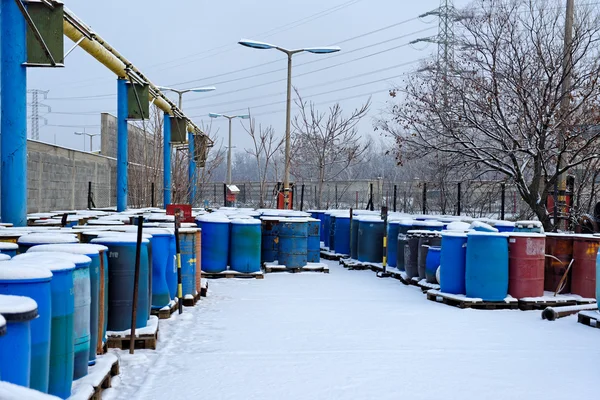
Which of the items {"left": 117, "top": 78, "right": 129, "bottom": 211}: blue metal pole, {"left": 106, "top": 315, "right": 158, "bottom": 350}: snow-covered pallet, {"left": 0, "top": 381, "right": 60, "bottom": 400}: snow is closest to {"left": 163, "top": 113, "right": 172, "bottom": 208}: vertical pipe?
{"left": 117, "top": 78, "right": 129, "bottom": 211}: blue metal pole

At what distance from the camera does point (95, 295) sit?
5.66m

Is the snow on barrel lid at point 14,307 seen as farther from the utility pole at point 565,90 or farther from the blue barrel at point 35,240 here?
the utility pole at point 565,90

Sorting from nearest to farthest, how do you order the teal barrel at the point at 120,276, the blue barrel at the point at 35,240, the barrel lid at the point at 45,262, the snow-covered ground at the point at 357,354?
1. the barrel lid at the point at 45,262
2. the blue barrel at the point at 35,240
3. the snow-covered ground at the point at 357,354
4. the teal barrel at the point at 120,276

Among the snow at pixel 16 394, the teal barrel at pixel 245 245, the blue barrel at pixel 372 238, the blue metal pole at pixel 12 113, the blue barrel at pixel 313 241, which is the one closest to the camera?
the snow at pixel 16 394

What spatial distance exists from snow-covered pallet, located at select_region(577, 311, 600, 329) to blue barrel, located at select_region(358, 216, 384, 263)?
6917 mm

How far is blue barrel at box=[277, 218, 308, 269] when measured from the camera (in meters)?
14.9

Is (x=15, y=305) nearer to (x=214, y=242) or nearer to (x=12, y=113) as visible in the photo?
(x=12, y=113)

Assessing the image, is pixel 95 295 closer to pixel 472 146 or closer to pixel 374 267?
pixel 374 267

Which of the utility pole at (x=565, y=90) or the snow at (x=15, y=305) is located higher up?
the utility pole at (x=565, y=90)

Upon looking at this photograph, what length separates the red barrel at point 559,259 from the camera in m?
11.5

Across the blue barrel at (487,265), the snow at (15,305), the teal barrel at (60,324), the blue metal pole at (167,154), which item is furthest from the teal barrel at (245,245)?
the snow at (15,305)

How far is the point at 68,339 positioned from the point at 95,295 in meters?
1.08

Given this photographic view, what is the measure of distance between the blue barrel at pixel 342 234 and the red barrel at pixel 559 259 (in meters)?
7.41

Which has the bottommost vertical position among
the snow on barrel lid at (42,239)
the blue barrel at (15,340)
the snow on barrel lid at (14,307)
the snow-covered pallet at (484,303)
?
the snow-covered pallet at (484,303)
